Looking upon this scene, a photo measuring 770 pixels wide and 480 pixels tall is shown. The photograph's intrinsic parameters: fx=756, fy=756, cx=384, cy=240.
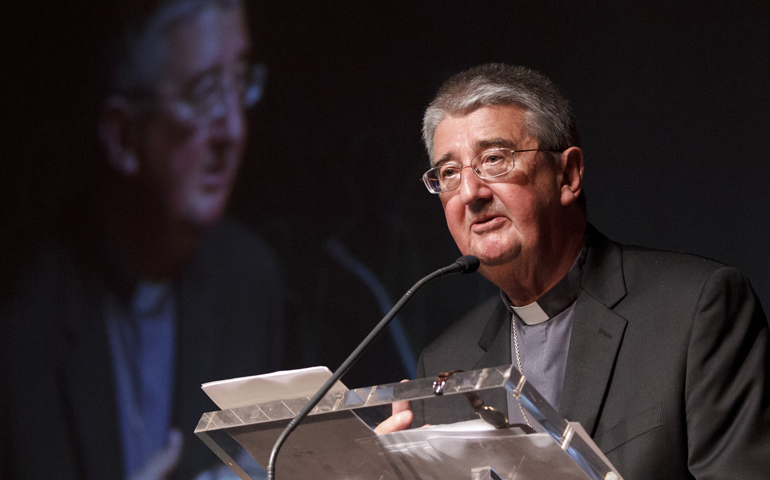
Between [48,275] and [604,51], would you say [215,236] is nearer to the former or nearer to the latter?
[48,275]

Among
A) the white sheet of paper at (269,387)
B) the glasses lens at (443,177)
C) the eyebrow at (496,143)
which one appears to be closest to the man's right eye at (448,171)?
the glasses lens at (443,177)

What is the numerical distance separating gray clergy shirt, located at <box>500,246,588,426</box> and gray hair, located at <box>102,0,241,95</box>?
7.07 feet

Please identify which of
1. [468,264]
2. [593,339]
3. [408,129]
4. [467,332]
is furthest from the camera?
[408,129]

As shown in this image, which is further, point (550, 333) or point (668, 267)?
point (550, 333)

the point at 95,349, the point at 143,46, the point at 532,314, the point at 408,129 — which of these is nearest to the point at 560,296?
the point at 532,314

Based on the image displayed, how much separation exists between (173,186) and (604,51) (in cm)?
213

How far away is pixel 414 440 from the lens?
1.28 m

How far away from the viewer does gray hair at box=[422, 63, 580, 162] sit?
7.17ft

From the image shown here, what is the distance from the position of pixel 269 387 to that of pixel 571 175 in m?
1.30

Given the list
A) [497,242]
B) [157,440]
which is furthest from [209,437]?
[157,440]

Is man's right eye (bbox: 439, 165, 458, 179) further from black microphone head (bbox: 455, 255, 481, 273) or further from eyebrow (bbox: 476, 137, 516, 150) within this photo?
black microphone head (bbox: 455, 255, 481, 273)

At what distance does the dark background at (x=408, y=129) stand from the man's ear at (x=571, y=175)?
1.26 m

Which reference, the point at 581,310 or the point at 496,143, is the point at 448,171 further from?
the point at 581,310

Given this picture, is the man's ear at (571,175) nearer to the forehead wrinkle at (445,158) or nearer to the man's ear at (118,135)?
the forehead wrinkle at (445,158)
